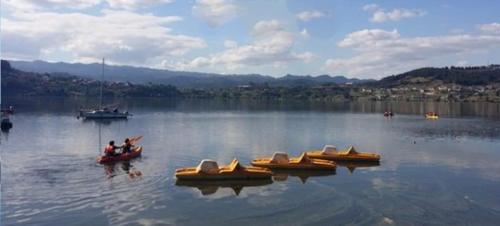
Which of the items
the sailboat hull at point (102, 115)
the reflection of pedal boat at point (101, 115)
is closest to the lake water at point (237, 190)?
the sailboat hull at point (102, 115)

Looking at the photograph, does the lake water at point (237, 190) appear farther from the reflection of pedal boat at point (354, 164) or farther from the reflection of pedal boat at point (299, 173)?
the reflection of pedal boat at point (354, 164)

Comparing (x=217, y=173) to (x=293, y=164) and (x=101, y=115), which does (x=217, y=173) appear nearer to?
(x=293, y=164)

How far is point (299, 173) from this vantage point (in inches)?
1713

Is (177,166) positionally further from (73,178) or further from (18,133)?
(18,133)

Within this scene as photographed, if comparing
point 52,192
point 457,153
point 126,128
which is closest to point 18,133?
point 126,128

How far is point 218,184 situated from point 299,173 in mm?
8144

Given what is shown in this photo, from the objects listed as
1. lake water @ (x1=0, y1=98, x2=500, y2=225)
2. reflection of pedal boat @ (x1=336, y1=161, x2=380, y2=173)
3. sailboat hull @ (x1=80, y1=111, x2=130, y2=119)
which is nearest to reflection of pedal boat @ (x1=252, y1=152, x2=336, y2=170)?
lake water @ (x1=0, y1=98, x2=500, y2=225)

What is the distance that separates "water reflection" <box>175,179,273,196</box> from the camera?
37.2 metres

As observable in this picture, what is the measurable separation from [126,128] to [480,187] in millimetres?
63675

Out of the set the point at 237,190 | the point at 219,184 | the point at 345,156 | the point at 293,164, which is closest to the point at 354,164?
the point at 345,156

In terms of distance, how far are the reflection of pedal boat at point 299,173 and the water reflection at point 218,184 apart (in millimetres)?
2836

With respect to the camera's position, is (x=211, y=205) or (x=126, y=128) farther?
(x=126, y=128)

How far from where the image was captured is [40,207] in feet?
101

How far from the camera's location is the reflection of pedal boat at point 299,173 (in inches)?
1655
